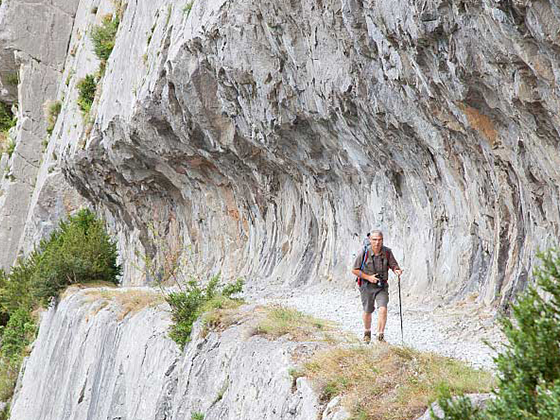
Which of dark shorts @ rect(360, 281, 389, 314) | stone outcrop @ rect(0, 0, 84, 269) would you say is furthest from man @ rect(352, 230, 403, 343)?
stone outcrop @ rect(0, 0, 84, 269)

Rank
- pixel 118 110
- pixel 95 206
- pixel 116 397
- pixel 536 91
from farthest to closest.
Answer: pixel 95 206 < pixel 118 110 < pixel 116 397 < pixel 536 91

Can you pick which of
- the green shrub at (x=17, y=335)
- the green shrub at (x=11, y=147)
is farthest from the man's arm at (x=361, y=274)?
the green shrub at (x=11, y=147)

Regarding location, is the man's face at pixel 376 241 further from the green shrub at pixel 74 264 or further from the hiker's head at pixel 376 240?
the green shrub at pixel 74 264

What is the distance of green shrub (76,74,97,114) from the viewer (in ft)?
92.2

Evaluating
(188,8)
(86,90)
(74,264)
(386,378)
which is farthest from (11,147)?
(386,378)

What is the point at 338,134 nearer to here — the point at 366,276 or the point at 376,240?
the point at 376,240

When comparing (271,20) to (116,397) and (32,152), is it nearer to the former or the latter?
(116,397)

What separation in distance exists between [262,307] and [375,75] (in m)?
4.21

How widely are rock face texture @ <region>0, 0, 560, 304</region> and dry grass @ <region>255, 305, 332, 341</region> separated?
110 inches

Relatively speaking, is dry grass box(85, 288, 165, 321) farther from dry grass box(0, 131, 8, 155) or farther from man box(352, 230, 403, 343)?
dry grass box(0, 131, 8, 155)

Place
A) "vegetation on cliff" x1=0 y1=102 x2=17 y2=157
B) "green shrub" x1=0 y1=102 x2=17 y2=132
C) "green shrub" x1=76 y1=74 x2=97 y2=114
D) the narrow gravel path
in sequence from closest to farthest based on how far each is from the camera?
the narrow gravel path
"green shrub" x1=76 y1=74 x2=97 y2=114
"vegetation on cliff" x1=0 y1=102 x2=17 y2=157
"green shrub" x1=0 y1=102 x2=17 y2=132

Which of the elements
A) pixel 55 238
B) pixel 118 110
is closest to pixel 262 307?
pixel 118 110

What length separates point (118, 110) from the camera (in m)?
21.1

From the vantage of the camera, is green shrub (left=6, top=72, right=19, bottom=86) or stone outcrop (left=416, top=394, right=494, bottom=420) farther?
green shrub (left=6, top=72, right=19, bottom=86)
